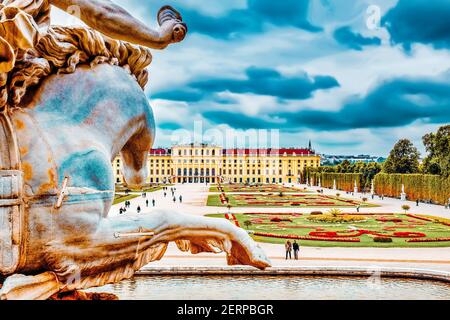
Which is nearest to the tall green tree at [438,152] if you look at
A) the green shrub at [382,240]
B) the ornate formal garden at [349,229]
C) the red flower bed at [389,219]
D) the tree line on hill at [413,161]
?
the tree line on hill at [413,161]

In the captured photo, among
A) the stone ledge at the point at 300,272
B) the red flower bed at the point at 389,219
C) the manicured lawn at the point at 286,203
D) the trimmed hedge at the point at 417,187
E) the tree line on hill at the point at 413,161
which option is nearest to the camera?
the stone ledge at the point at 300,272

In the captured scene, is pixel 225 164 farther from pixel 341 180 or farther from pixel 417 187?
pixel 417 187

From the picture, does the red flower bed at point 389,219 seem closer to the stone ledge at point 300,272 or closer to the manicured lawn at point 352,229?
the manicured lawn at point 352,229

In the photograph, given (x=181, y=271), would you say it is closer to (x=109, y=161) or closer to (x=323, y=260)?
(x=323, y=260)

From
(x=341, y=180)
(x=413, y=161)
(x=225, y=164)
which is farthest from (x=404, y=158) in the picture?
(x=225, y=164)

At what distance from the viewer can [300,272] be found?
9930 millimetres

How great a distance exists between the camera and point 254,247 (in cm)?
354

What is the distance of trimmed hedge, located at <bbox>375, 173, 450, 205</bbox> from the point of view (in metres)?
40.5

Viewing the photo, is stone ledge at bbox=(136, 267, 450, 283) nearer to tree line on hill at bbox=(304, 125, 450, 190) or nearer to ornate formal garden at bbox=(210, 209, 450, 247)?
ornate formal garden at bbox=(210, 209, 450, 247)

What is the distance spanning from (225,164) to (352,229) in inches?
3780

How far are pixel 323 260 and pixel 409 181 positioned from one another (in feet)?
115

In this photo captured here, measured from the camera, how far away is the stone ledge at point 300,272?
981cm

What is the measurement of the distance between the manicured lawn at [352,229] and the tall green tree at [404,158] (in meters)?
30.7
